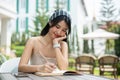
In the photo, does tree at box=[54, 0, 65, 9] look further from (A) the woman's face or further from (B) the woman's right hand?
(B) the woman's right hand

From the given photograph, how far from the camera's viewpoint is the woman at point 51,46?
2.40 meters

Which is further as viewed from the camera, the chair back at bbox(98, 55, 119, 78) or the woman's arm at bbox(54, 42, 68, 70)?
the chair back at bbox(98, 55, 119, 78)

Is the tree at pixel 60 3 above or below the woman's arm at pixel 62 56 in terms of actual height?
above

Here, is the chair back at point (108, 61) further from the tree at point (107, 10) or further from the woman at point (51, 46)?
the tree at point (107, 10)

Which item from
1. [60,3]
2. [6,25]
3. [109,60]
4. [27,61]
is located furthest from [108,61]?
[60,3]

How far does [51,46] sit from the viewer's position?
8.33 ft

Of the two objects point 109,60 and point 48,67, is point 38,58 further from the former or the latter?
point 109,60

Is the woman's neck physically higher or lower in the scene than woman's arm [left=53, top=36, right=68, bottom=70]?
higher

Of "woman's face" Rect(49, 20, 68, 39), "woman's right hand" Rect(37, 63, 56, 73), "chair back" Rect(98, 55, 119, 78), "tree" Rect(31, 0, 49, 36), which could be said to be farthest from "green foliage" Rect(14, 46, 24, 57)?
"woman's right hand" Rect(37, 63, 56, 73)

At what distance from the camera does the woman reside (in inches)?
94.7

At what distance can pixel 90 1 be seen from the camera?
26.6m

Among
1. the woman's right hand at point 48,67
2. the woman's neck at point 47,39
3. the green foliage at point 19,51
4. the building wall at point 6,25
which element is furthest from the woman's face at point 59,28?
the green foliage at point 19,51

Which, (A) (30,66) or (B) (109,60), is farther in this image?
(B) (109,60)

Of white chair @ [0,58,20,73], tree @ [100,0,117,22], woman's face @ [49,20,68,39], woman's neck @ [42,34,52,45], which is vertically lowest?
white chair @ [0,58,20,73]
